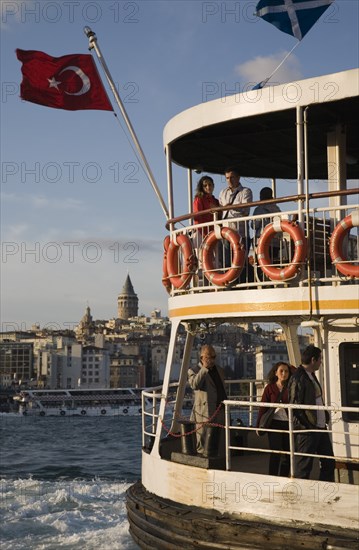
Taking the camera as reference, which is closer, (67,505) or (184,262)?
(184,262)

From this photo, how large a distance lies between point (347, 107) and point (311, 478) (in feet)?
16.5

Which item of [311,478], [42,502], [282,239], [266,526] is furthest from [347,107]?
[42,502]

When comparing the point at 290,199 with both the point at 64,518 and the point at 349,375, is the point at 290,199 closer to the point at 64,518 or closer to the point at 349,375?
the point at 349,375

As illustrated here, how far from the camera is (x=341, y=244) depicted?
956 cm

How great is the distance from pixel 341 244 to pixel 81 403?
136m

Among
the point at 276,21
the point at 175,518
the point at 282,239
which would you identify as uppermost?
the point at 276,21

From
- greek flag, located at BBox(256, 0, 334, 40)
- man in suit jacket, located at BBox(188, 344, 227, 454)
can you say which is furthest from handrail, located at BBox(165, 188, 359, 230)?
greek flag, located at BBox(256, 0, 334, 40)

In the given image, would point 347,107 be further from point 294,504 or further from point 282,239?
point 294,504

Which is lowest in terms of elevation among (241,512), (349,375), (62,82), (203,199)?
(241,512)

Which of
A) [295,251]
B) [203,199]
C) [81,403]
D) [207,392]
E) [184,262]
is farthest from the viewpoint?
[81,403]

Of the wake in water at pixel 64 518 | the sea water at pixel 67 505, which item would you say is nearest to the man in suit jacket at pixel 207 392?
the sea water at pixel 67 505

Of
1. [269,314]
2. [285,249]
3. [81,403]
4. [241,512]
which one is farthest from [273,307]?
[81,403]

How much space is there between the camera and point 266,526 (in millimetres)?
9000

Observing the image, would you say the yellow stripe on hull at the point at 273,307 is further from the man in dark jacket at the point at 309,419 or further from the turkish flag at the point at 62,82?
the turkish flag at the point at 62,82
